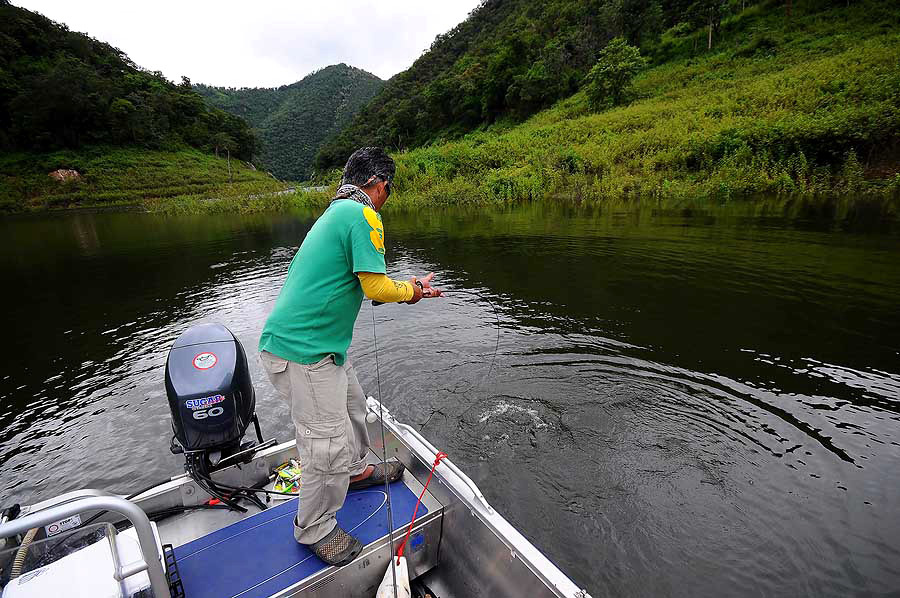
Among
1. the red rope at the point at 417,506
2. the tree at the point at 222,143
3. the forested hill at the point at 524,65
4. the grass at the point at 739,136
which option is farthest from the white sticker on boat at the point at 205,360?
the tree at the point at 222,143

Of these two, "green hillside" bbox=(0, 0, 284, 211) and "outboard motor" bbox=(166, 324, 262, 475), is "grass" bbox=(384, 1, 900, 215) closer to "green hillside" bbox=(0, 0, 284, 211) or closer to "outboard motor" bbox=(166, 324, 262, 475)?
"outboard motor" bbox=(166, 324, 262, 475)

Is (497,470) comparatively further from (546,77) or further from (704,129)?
(546,77)

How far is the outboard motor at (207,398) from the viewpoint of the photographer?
2.74 meters

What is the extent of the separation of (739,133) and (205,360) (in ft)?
84.3

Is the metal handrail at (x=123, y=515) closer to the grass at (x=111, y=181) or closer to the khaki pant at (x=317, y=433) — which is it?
the khaki pant at (x=317, y=433)

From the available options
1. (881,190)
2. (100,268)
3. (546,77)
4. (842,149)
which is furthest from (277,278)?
(546,77)

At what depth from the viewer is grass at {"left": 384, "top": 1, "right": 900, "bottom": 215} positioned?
18500mm

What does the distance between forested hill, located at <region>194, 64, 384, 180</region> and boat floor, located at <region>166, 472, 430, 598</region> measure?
345ft

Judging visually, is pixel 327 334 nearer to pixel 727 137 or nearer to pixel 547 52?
pixel 727 137

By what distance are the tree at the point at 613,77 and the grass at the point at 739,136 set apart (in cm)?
186

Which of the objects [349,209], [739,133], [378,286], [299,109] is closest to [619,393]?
[378,286]

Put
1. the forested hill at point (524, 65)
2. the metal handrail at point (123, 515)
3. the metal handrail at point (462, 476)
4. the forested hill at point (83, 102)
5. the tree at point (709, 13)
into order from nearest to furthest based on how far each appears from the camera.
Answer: the metal handrail at point (123, 515)
the metal handrail at point (462, 476)
the tree at point (709, 13)
the forested hill at point (524, 65)
the forested hill at point (83, 102)

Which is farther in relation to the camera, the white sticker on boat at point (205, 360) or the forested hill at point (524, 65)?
the forested hill at point (524, 65)

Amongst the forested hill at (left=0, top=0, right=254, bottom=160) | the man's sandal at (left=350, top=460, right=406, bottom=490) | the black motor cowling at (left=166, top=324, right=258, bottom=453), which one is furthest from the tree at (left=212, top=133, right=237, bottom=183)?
the man's sandal at (left=350, top=460, right=406, bottom=490)
